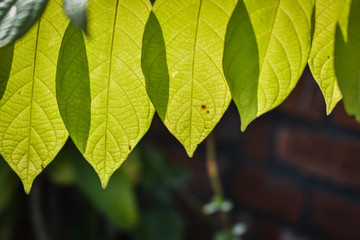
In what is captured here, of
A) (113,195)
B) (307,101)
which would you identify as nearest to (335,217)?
(307,101)

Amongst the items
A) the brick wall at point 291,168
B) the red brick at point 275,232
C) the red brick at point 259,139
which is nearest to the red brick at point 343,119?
the brick wall at point 291,168

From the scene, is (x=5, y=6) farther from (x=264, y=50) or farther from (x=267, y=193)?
(x=267, y=193)

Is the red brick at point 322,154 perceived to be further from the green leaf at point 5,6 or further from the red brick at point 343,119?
the green leaf at point 5,6

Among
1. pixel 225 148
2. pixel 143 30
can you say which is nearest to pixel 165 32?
pixel 143 30

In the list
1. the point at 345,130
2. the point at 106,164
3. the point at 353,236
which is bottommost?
the point at 353,236

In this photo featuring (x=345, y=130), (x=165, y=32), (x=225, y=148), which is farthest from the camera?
(x=225, y=148)

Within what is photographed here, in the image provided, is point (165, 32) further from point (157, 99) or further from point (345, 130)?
point (345, 130)
